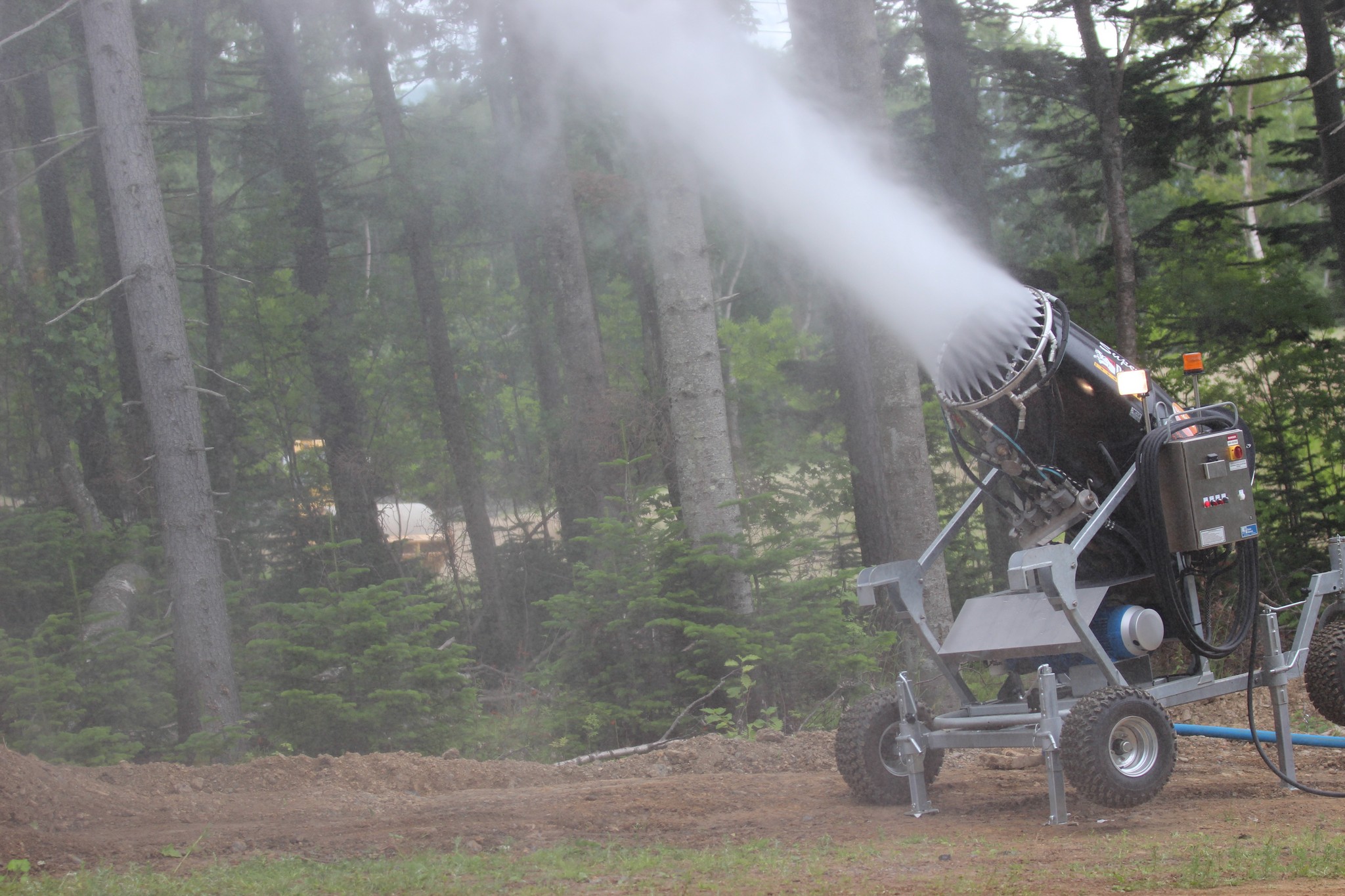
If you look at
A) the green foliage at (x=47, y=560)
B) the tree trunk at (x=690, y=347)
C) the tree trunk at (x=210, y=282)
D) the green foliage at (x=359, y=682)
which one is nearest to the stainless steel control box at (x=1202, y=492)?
the tree trunk at (x=690, y=347)

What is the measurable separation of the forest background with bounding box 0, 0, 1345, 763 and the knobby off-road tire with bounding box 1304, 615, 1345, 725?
3780mm

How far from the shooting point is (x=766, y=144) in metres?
9.07

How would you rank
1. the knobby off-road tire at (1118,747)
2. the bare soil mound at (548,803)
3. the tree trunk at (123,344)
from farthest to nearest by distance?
the tree trunk at (123,344), the bare soil mound at (548,803), the knobby off-road tire at (1118,747)

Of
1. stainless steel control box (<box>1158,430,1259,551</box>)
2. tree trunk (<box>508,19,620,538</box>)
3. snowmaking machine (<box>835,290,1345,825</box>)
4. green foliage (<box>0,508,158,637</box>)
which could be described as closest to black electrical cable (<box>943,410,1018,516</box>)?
snowmaking machine (<box>835,290,1345,825</box>)

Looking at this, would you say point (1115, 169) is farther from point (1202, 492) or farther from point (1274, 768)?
point (1274, 768)

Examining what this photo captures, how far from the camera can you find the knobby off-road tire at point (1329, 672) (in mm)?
6480

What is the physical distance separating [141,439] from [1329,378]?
17.2 m

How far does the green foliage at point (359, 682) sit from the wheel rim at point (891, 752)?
484cm

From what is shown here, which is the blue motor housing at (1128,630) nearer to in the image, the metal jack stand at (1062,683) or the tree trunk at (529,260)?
the metal jack stand at (1062,683)

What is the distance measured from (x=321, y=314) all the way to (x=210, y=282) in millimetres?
1709

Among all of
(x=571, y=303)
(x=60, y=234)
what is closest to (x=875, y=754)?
(x=571, y=303)

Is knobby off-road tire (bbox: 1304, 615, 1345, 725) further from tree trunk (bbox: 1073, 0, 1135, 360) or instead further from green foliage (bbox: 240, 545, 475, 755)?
tree trunk (bbox: 1073, 0, 1135, 360)

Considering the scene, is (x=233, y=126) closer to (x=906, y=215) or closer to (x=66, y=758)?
(x=66, y=758)

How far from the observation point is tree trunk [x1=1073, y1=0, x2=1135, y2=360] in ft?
44.9
